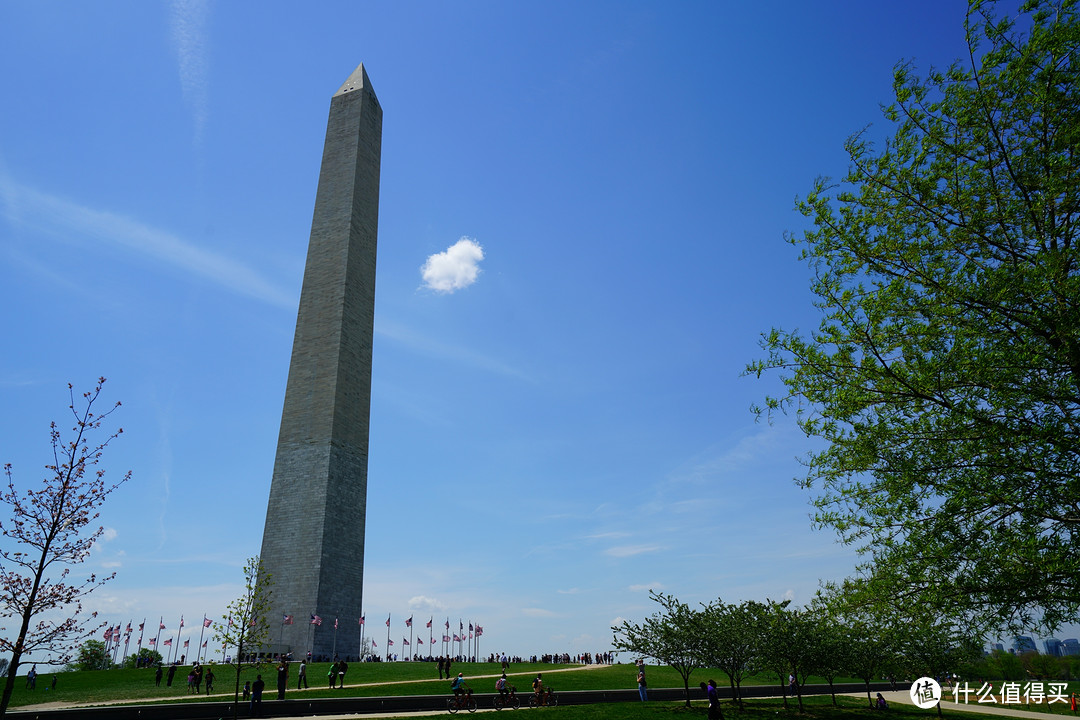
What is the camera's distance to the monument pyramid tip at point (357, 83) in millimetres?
55312

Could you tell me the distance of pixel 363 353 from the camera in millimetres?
48969

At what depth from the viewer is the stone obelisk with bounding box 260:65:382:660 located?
41.6 m

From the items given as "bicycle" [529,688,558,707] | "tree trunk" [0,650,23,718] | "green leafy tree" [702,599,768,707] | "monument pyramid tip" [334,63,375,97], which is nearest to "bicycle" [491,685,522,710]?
"bicycle" [529,688,558,707]

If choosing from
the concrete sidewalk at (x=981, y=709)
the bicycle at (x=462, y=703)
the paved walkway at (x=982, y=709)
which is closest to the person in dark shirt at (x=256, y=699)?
the bicycle at (x=462, y=703)

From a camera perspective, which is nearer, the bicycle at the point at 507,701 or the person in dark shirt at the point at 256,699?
the person in dark shirt at the point at 256,699

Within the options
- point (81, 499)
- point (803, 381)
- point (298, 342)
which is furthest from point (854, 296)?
point (298, 342)

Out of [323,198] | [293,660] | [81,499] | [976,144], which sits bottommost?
[293,660]

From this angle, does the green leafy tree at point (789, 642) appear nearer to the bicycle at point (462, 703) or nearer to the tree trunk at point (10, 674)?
the bicycle at point (462, 703)

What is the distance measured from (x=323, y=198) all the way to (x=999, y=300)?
49.5 meters

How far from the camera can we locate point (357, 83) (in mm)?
55656

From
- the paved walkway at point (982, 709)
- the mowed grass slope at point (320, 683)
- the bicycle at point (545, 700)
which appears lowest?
the paved walkway at point (982, 709)

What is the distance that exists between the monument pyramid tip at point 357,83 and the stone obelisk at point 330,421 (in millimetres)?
919

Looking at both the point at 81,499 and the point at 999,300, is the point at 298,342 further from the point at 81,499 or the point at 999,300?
the point at 999,300

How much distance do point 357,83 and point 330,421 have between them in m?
30.5
